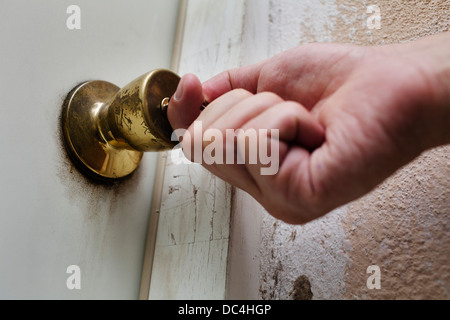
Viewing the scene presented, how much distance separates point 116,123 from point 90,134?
2.0 inches

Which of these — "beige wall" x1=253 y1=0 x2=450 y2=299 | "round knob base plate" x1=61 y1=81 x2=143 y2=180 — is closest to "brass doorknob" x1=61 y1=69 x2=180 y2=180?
"round knob base plate" x1=61 y1=81 x2=143 y2=180

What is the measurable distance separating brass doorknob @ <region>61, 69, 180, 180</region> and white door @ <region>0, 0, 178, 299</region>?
0.02 meters

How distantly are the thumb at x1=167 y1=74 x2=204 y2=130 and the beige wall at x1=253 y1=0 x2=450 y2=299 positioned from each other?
186 mm

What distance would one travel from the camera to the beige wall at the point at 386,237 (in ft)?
1.26

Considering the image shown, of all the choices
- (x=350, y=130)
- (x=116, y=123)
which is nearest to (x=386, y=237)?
(x=350, y=130)

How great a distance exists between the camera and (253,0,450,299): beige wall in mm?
386

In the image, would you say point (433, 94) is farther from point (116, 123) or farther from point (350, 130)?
point (116, 123)

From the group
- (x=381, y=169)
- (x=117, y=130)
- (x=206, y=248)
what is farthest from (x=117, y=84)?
(x=381, y=169)

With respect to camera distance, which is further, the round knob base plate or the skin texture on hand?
the round knob base plate

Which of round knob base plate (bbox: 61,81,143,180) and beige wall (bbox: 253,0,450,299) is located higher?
round knob base plate (bbox: 61,81,143,180)

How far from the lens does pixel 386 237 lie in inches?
16.3

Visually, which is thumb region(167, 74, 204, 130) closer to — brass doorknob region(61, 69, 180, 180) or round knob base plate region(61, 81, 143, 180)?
brass doorknob region(61, 69, 180, 180)

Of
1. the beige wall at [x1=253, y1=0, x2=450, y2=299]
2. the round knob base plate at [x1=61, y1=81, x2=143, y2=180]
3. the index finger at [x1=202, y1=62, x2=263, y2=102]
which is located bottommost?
the beige wall at [x1=253, y1=0, x2=450, y2=299]

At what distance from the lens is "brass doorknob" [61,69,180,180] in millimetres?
403
